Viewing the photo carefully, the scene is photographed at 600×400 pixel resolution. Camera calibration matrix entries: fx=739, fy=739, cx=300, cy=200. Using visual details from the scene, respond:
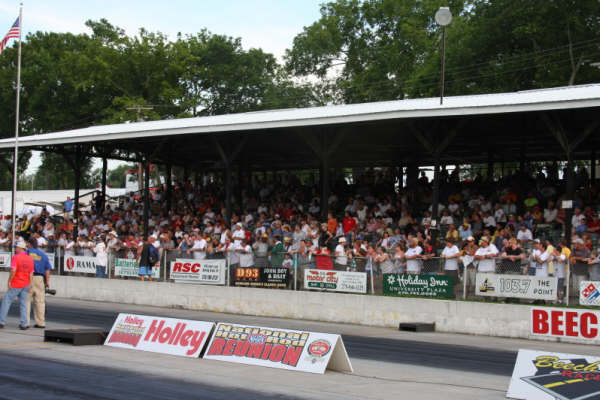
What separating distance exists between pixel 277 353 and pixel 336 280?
30.0 feet

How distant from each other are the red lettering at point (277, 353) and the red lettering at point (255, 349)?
218mm

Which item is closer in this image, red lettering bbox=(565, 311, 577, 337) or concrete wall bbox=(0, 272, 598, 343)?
red lettering bbox=(565, 311, 577, 337)

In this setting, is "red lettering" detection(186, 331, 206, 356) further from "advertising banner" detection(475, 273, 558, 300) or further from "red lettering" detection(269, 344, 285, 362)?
"advertising banner" detection(475, 273, 558, 300)

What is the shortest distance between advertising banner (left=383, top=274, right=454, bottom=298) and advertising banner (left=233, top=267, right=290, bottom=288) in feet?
10.7

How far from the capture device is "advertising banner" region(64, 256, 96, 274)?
1021 inches

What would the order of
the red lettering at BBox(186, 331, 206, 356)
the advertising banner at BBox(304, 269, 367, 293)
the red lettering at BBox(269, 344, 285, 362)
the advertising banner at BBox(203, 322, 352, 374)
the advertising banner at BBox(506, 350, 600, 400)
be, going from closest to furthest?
1. the advertising banner at BBox(506, 350, 600, 400)
2. the advertising banner at BBox(203, 322, 352, 374)
3. the red lettering at BBox(269, 344, 285, 362)
4. the red lettering at BBox(186, 331, 206, 356)
5. the advertising banner at BBox(304, 269, 367, 293)

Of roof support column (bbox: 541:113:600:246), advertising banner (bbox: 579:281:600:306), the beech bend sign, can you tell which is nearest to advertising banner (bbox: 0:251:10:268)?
the beech bend sign

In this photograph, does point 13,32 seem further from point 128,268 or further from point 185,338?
point 185,338

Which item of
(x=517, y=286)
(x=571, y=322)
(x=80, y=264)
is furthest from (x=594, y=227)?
(x=80, y=264)

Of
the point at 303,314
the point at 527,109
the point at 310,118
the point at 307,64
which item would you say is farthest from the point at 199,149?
the point at 307,64

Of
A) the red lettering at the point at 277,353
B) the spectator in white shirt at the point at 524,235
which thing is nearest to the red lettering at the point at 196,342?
the red lettering at the point at 277,353

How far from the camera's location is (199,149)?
3447 centimetres

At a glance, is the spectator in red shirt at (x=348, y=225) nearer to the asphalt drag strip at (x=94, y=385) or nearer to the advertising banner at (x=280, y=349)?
the advertising banner at (x=280, y=349)

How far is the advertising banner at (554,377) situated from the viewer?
29.2 ft
